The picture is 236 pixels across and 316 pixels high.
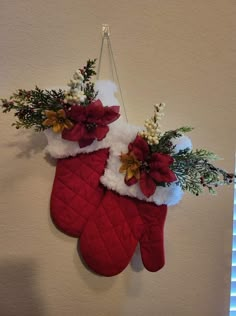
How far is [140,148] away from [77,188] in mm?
190

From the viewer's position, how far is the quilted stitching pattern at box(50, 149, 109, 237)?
2.48ft

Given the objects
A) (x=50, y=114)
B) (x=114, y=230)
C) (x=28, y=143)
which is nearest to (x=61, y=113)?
(x=50, y=114)

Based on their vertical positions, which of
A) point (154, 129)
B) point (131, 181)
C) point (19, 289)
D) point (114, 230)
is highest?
point (154, 129)

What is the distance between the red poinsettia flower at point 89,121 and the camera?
68 centimetres

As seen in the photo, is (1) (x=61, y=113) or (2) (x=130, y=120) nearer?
(1) (x=61, y=113)

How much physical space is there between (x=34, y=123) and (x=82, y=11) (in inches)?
12.6

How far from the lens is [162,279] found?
0.90m

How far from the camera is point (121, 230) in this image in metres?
0.76

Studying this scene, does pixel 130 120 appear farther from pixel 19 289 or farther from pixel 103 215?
pixel 19 289

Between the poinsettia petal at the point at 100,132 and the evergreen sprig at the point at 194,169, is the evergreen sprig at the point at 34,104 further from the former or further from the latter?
the evergreen sprig at the point at 194,169

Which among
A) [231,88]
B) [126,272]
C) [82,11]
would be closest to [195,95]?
[231,88]

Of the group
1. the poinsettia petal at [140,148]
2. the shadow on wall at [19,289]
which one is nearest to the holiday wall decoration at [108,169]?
the poinsettia petal at [140,148]

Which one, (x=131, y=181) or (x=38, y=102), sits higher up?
(x=38, y=102)

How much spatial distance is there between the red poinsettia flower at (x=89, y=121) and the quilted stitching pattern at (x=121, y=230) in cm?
16
